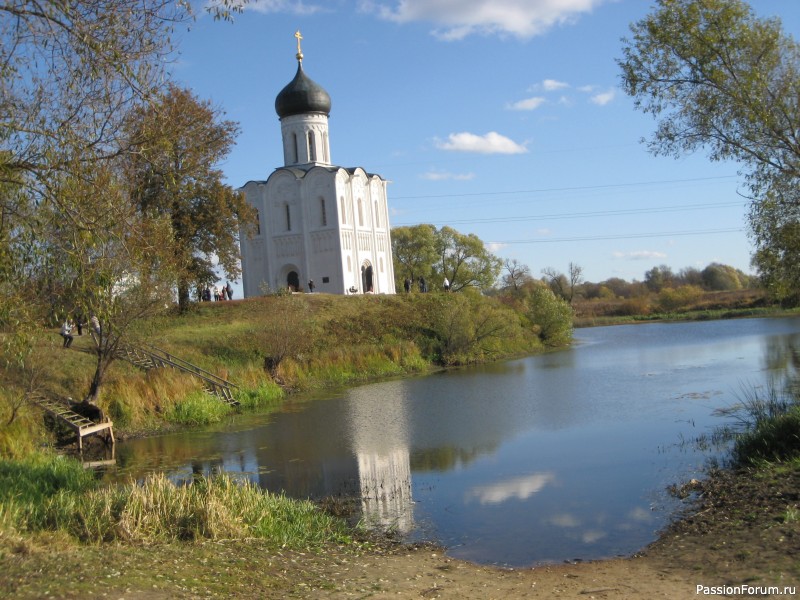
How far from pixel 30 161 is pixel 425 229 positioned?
6658cm

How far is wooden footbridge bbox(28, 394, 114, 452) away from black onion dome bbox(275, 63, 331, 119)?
3170cm

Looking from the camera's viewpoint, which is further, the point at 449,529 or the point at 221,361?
the point at 221,361

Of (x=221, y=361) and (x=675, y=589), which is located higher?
(x=221, y=361)

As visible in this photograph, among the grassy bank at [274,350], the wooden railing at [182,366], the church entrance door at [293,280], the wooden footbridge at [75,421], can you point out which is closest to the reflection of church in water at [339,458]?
the wooden railing at [182,366]

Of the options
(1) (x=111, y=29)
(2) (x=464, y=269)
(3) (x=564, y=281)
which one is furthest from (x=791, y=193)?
(3) (x=564, y=281)

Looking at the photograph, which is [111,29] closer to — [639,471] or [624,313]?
[639,471]

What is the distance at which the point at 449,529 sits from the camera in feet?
36.1

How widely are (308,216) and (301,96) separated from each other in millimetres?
7210

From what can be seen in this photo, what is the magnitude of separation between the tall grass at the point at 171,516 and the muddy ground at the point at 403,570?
0.48 metres

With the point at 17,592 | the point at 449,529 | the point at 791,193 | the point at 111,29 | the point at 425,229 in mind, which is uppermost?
the point at 425,229

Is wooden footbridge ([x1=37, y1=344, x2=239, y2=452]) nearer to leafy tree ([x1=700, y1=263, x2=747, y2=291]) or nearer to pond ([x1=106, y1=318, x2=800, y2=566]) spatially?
pond ([x1=106, y1=318, x2=800, y2=566])

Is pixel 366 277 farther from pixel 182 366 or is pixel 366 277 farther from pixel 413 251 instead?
pixel 182 366

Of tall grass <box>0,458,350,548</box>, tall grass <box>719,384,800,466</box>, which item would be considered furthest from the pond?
tall grass <box>0,458,350,548</box>

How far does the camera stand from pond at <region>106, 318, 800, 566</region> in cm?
1099
